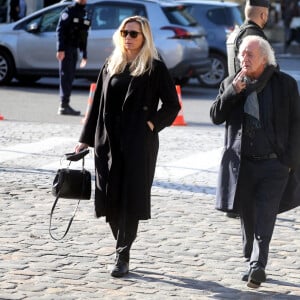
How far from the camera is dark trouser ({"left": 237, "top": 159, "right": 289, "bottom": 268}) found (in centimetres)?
704

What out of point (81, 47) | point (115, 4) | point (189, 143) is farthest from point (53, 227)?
point (115, 4)

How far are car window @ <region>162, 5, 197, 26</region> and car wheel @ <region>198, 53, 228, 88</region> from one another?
4.10 ft

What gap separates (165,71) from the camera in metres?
7.35

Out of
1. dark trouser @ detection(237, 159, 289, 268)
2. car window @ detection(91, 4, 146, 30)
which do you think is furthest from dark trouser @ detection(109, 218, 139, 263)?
car window @ detection(91, 4, 146, 30)

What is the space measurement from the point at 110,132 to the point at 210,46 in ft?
52.0

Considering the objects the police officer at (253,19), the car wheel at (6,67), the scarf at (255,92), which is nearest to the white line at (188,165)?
the police officer at (253,19)

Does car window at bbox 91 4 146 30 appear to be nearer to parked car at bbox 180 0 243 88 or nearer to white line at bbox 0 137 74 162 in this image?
parked car at bbox 180 0 243 88

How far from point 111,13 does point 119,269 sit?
47.0 feet

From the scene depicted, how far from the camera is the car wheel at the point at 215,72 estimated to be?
894 inches

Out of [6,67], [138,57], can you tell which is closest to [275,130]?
[138,57]

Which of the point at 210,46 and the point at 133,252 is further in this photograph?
the point at 210,46

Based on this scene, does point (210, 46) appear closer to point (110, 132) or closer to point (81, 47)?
point (81, 47)

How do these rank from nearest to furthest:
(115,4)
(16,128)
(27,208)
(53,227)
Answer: (53,227)
(27,208)
(16,128)
(115,4)

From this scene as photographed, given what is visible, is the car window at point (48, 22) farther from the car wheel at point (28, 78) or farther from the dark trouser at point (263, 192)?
the dark trouser at point (263, 192)
